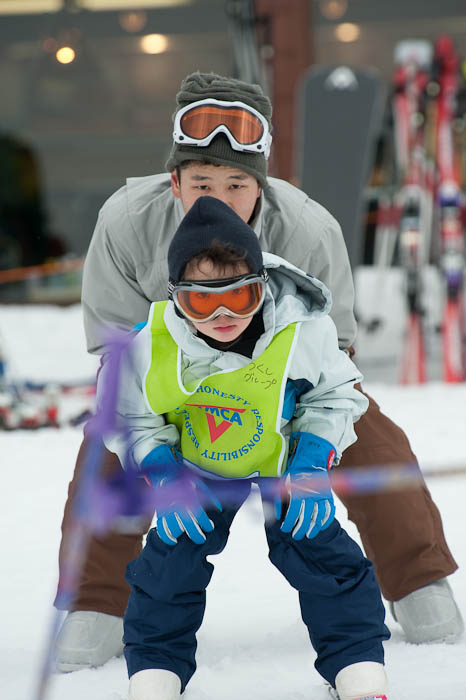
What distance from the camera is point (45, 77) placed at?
24.1 feet

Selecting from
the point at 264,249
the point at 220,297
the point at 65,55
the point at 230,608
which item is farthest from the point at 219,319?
the point at 65,55

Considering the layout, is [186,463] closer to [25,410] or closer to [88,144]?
[25,410]

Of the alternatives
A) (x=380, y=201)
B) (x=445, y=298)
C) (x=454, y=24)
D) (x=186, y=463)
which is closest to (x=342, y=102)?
(x=445, y=298)

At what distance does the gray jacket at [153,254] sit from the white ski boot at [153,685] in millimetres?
691

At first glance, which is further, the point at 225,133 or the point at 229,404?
the point at 225,133

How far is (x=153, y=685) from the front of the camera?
59.1 inches

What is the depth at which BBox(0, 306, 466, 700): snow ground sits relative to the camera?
5.51 feet

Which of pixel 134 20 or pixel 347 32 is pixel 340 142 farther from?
pixel 134 20

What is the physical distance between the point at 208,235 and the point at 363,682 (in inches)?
30.2

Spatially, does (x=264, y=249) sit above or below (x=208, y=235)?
below

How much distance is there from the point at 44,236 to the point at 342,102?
3006 mm

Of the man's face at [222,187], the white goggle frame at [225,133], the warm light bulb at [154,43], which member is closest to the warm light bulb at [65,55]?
the warm light bulb at [154,43]

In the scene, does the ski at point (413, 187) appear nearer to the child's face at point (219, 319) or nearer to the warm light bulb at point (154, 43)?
the warm light bulb at point (154, 43)

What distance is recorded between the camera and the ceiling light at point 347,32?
7.34m
